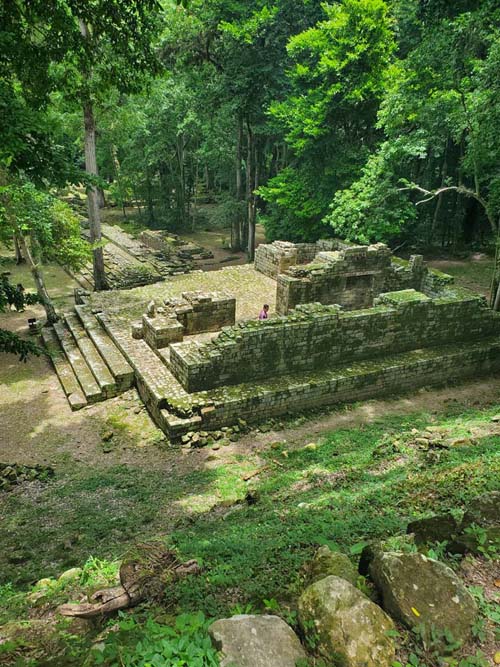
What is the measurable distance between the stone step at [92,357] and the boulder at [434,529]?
924 cm

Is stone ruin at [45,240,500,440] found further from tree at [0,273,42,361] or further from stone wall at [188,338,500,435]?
tree at [0,273,42,361]

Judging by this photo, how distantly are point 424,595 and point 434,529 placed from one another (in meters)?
0.94

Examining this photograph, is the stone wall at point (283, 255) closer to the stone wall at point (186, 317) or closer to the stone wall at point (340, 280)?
the stone wall at point (340, 280)

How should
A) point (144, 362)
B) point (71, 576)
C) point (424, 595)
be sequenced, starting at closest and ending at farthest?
point (424, 595)
point (71, 576)
point (144, 362)

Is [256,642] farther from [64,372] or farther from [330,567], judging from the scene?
[64,372]

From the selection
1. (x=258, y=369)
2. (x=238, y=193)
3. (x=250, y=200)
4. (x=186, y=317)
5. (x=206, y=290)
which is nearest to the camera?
(x=258, y=369)

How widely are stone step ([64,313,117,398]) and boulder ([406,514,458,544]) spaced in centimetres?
924

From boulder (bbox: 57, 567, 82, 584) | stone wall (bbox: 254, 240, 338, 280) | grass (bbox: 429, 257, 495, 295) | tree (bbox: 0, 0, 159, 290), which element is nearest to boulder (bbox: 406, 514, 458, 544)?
boulder (bbox: 57, 567, 82, 584)

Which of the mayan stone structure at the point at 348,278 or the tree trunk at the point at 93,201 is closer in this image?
the mayan stone structure at the point at 348,278

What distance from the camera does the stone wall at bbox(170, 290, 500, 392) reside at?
10562 mm

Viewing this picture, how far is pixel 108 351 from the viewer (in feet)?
42.8

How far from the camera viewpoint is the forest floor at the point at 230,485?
14.4 ft

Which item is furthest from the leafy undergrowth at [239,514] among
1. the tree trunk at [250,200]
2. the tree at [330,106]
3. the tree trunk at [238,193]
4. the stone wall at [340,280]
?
the tree trunk at [238,193]

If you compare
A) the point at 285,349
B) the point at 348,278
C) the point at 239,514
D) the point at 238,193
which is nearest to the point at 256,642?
the point at 239,514
